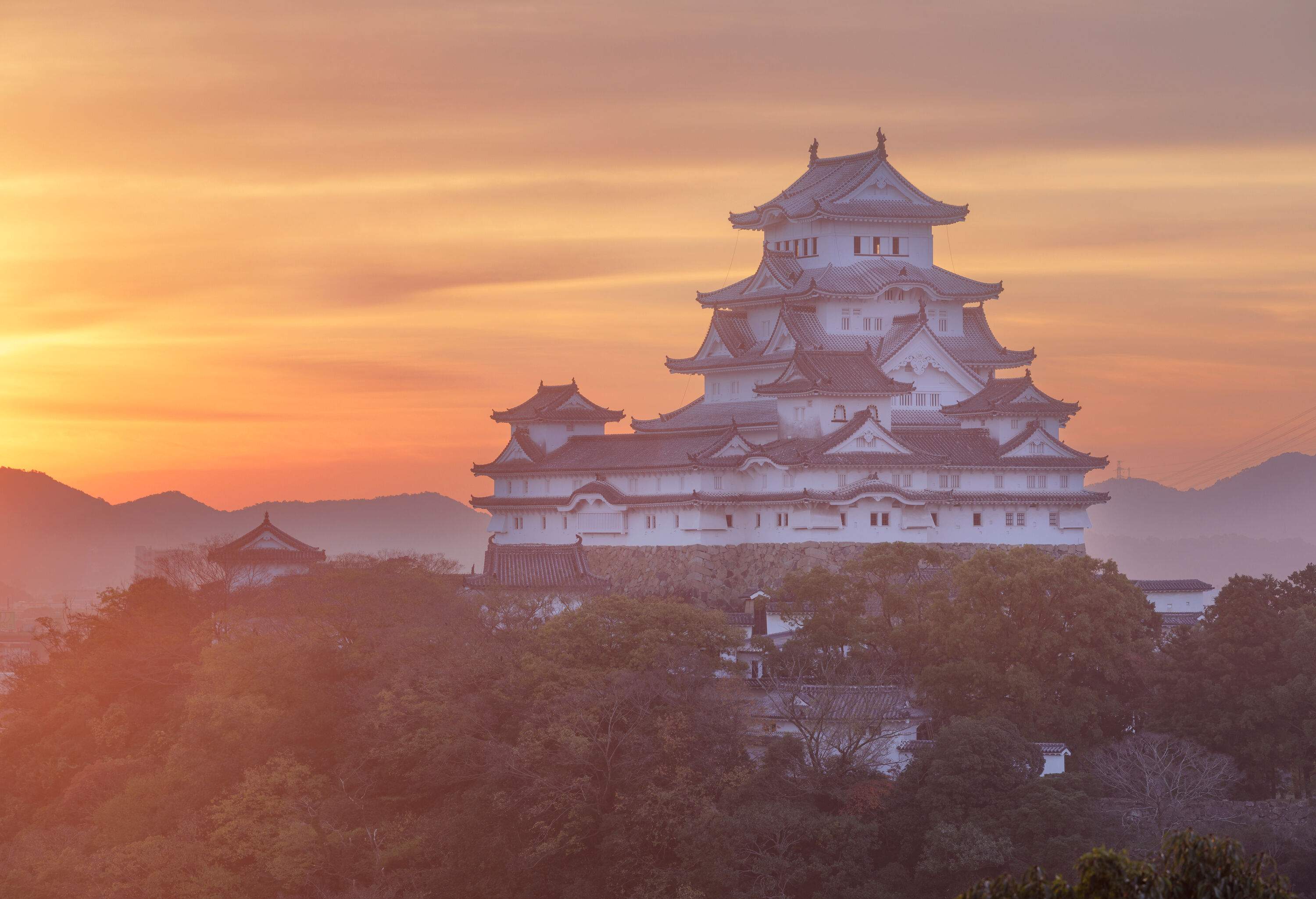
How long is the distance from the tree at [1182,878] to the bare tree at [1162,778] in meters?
18.2

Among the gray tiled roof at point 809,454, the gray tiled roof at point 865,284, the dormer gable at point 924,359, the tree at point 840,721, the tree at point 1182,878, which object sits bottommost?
the tree at point 1182,878

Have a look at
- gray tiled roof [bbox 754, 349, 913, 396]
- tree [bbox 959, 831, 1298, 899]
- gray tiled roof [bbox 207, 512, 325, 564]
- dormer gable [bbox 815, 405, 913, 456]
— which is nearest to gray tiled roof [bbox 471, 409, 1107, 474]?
dormer gable [bbox 815, 405, 913, 456]

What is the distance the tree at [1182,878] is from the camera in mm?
17141

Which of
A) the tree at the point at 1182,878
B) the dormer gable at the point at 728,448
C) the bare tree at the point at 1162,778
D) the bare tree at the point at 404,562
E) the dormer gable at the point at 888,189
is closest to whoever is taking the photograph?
the tree at the point at 1182,878

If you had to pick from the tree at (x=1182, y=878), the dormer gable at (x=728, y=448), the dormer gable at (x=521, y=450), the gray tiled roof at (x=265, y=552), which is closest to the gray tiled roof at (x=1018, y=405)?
the dormer gable at (x=728, y=448)

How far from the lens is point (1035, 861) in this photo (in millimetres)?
34125

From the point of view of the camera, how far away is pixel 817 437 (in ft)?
176

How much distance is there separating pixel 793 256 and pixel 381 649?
2513 centimetres

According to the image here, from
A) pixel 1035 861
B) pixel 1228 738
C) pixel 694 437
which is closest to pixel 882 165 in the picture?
pixel 694 437

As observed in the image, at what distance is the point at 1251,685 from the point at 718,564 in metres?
18.4

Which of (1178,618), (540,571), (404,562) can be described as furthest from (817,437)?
(404,562)

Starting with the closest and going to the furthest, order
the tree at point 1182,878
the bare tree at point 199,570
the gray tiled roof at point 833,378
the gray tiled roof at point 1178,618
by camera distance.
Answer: the tree at point 1182,878 < the gray tiled roof at point 1178,618 < the bare tree at point 199,570 < the gray tiled roof at point 833,378

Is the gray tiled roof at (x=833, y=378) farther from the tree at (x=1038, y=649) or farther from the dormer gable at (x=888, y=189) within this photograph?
the tree at (x=1038, y=649)

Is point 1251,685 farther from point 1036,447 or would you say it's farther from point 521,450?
point 521,450
